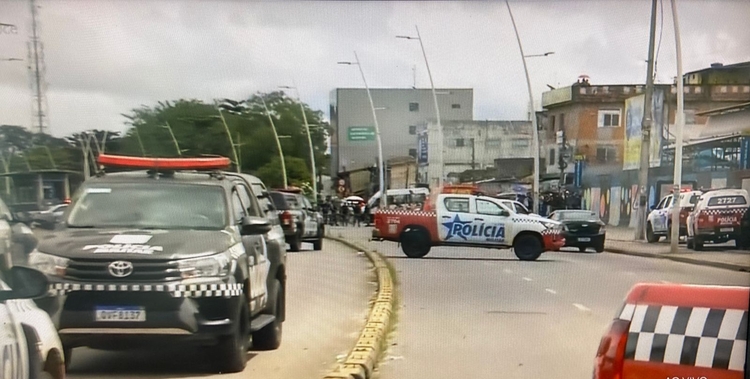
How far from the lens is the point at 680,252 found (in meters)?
5.20

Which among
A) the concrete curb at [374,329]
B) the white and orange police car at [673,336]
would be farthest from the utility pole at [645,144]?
Answer: the concrete curb at [374,329]

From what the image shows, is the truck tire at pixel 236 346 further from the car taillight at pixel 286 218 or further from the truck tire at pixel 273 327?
the car taillight at pixel 286 218

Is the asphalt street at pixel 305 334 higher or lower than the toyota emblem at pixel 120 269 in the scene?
lower

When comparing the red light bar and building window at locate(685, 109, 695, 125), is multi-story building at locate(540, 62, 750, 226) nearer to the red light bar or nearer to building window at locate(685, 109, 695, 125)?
building window at locate(685, 109, 695, 125)

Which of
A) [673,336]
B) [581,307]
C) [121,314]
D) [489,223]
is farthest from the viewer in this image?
[489,223]

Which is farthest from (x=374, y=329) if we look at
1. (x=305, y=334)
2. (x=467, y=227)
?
(x=467, y=227)

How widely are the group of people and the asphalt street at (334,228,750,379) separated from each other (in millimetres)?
87

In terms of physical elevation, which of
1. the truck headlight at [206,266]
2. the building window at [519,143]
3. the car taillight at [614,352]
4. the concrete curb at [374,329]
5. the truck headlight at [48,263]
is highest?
the building window at [519,143]

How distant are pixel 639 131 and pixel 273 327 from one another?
2.30 metres

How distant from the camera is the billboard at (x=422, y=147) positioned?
16.7 feet

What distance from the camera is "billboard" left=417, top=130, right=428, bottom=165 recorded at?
5.10 m

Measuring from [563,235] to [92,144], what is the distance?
2.63 m

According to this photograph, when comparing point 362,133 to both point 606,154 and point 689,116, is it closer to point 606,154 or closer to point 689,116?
point 606,154

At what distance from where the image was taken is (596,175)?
205 inches
